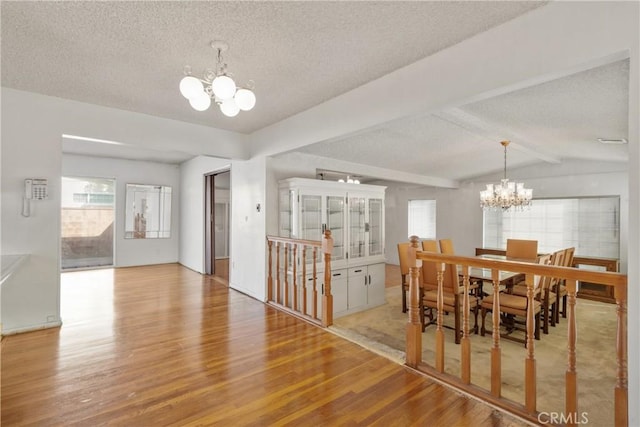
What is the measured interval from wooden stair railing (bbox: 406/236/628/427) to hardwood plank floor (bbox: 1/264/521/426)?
0.40ft

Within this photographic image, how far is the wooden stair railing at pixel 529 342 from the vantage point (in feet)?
5.30

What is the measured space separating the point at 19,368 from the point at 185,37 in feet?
9.32

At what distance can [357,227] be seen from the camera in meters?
5.21

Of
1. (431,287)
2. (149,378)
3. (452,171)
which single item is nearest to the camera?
(149,378)

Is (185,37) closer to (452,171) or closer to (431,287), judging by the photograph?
(431,287)

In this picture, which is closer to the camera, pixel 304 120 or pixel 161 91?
pixel 161 91

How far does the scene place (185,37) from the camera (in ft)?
7.22

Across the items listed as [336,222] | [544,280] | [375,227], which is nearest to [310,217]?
[336,222]

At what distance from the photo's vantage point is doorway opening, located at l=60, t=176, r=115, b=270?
675 centimetres

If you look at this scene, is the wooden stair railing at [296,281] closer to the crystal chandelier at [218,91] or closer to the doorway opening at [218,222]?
the crystal chandelier at [218,91]

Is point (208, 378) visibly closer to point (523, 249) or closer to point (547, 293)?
point (547, 293)

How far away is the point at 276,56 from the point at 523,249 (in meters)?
4.80

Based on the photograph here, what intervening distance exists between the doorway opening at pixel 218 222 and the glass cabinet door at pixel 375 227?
2.83 m

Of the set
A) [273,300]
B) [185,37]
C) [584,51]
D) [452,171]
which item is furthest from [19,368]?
[452,171]
